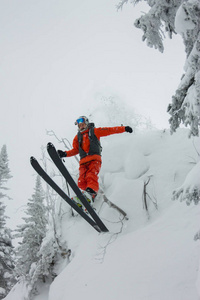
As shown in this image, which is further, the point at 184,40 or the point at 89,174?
the point at 89,174

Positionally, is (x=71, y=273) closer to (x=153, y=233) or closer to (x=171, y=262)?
(x=153, y=233)

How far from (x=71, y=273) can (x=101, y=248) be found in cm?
108

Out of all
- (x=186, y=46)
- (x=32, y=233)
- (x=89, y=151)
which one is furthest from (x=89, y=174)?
(x=32, y=233)

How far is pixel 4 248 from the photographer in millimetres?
14086

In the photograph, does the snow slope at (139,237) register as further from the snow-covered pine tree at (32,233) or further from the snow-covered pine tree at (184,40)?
the snow-covered pine tree at (32,233)

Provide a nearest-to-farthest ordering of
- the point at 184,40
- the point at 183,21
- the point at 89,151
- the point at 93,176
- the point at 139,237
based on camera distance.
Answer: the point at 183,21 → the point at 184,40 → the point at 139,237 → the point at 93,176 → the point at 89,151

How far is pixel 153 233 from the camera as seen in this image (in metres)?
5.01

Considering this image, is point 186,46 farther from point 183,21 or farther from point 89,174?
point 89,174

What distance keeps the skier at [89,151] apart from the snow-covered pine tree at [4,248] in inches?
373

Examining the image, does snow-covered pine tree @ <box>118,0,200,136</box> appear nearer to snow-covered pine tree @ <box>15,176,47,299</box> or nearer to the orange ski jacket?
the orange ski jacket

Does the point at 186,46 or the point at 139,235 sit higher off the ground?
the point at 186,46

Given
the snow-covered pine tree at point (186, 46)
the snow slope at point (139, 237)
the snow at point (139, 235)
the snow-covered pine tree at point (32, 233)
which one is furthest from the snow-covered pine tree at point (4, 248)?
the snow-covered pine tree at point (186, 46)

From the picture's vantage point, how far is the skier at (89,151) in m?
6.09

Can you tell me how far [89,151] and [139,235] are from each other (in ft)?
8.79
